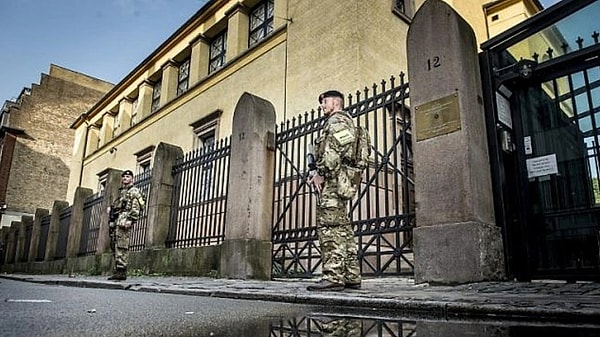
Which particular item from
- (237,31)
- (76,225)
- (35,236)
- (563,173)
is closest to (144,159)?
(76,225)

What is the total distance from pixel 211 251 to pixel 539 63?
6.27 metres

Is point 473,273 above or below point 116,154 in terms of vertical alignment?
below

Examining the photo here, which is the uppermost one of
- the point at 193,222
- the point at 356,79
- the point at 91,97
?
the point at 91,97

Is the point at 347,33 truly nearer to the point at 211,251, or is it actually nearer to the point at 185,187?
the point at 185,187

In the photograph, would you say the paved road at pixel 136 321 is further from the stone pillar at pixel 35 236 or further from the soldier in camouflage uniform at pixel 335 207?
the stone pillar at pixel 35 236

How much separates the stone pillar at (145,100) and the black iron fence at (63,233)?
19.4 ft

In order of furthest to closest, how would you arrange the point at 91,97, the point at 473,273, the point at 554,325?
1. the point at 91,97
2. the point at 473,273
3. the point at 554,325

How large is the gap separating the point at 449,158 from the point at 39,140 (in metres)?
37.9

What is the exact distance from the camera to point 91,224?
53.4 feet

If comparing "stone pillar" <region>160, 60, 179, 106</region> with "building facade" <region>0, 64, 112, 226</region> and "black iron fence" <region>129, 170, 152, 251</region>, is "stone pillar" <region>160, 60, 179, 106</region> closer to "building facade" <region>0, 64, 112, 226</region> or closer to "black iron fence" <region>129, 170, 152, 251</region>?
"black iron fence" <region>129, 170, 152, 251</region>

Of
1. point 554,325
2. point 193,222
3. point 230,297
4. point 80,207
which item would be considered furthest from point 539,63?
point 80,207

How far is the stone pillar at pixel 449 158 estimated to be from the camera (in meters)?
4.88

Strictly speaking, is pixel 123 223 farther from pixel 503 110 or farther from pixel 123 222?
pixel 503 110

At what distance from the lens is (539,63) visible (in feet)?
18.1
